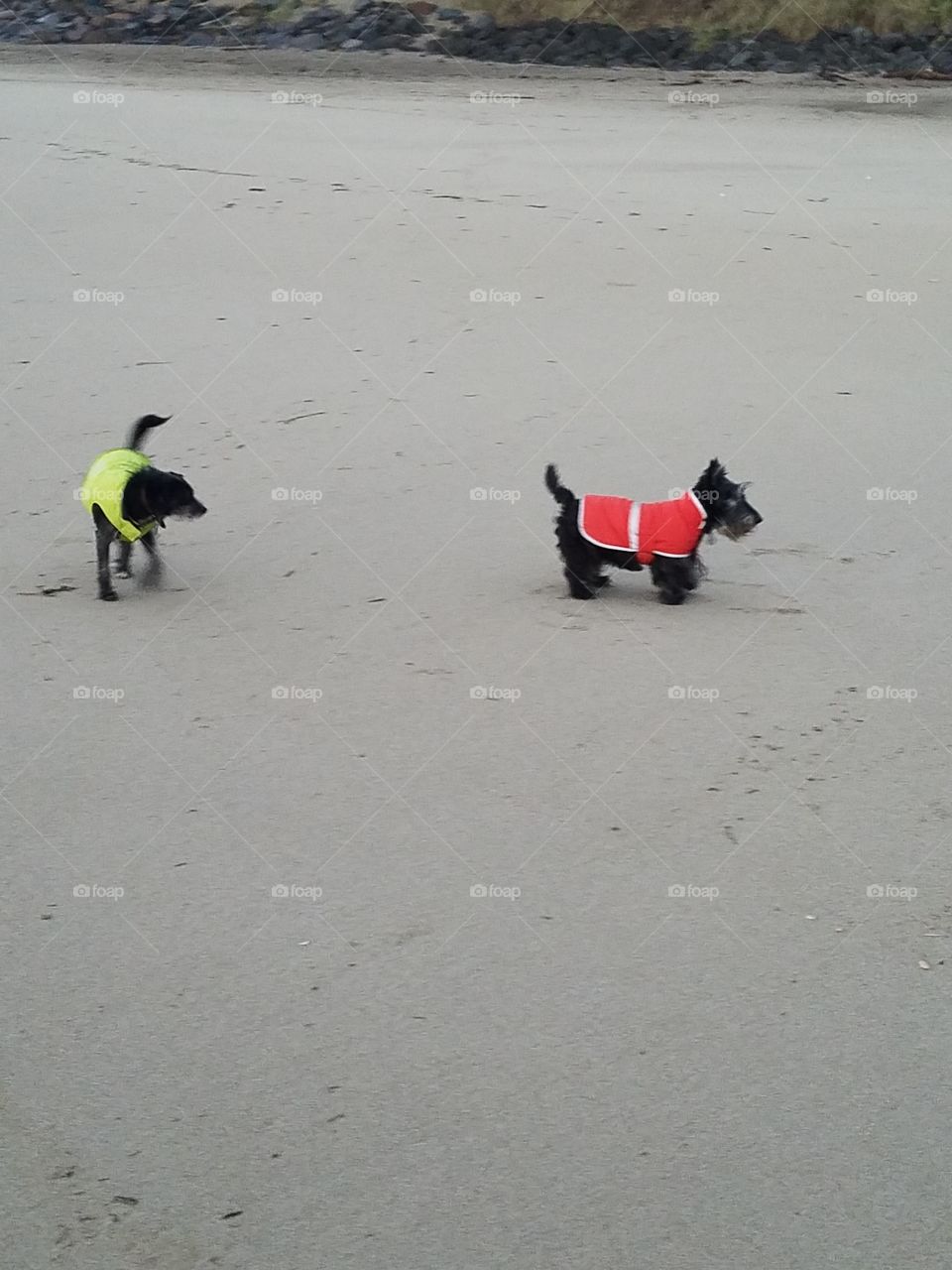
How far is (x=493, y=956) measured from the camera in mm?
4188

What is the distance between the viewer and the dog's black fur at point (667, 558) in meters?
6.55

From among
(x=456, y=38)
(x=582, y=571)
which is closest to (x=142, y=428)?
(x=582, y=571)

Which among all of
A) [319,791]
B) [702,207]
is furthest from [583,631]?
[702,207]

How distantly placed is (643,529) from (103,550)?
2236mm

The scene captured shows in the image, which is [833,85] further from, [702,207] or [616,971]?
[616,971]

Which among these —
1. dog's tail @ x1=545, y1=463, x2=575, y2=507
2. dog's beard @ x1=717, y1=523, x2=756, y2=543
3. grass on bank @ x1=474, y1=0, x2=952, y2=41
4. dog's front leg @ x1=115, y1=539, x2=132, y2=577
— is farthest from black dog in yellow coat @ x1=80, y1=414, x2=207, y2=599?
grass on bank @ x1=474, y1=0, x2=952, y2=41

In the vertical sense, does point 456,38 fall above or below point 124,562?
above

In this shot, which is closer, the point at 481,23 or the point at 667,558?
the point at 667,558

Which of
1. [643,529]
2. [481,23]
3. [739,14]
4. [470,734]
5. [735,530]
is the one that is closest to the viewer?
[470,734]

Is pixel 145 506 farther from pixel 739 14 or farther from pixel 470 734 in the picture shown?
pixel 739 14

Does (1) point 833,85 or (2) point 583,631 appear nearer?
(2) point 583,631

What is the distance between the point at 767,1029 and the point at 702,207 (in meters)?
8.57

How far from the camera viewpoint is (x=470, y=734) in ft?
17.9

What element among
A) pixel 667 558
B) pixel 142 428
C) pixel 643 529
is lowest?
pixel 667 558
